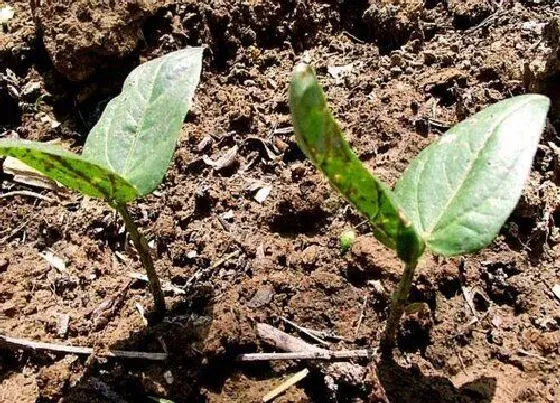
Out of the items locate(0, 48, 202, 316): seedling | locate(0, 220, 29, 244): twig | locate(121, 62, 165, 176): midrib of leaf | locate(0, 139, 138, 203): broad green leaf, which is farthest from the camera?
locate(0, 220, 29, 244): twig

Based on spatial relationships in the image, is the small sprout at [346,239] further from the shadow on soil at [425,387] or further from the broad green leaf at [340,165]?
the broad green leaf at [340,165]

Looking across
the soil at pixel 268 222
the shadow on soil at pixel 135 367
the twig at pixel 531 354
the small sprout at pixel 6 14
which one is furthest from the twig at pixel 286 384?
the small sprout at pixel 6 14

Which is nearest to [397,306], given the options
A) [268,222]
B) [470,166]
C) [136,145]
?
[470,166]

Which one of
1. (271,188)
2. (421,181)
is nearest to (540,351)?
(421,181)

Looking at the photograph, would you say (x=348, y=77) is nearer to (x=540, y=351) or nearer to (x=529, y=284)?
(x=529, y=284)

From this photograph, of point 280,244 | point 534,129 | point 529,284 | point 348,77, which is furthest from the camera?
point 348,77

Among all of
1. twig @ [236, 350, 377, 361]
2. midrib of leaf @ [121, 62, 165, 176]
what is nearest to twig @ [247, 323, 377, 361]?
twig @ [236, 350, 377, 361]

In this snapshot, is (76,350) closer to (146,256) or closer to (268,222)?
(146,256)

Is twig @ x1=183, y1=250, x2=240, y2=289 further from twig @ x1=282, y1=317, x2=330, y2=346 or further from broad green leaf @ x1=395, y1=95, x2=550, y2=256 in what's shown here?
broad green leaf @ x1=395, y1=95, x2=550, y2=256
